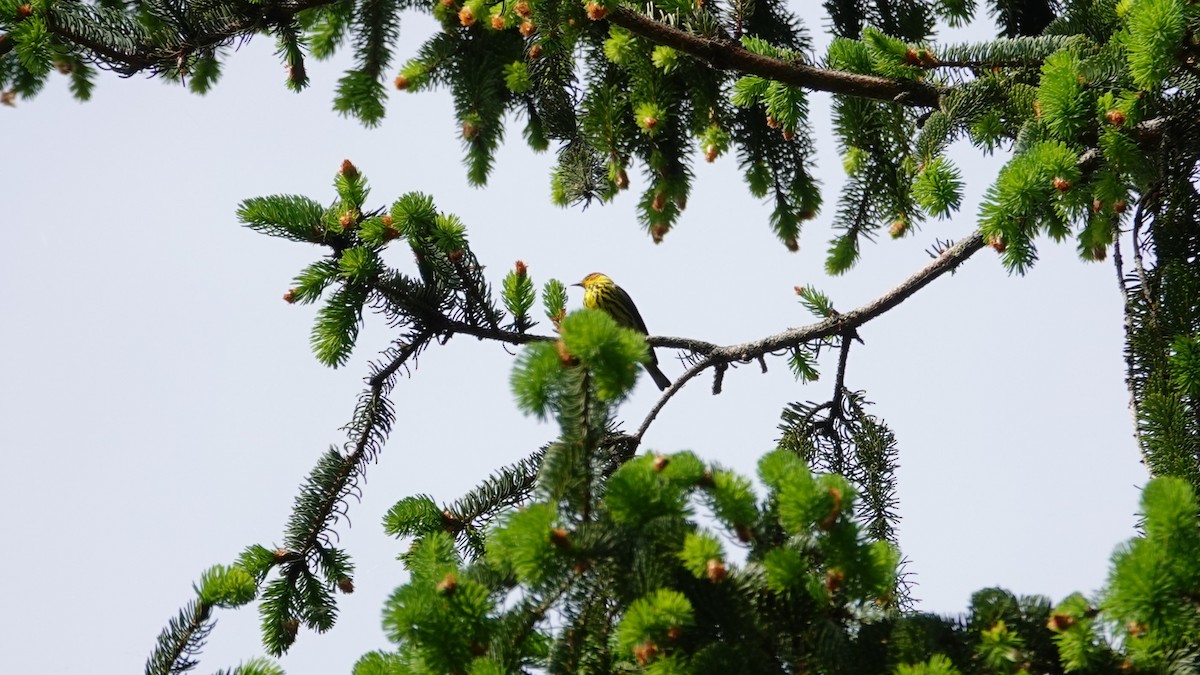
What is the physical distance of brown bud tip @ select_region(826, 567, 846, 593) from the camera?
177 cm

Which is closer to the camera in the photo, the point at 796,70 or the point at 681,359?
the point at 796,70

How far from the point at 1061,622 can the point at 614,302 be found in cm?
451

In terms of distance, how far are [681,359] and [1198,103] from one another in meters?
1.63

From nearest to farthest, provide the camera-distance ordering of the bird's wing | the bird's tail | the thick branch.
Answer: the thick branch, the bird's tail, the bird's wing

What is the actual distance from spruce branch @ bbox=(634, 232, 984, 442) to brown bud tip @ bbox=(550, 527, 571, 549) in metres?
1.61

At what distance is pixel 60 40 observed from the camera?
10.3 ft

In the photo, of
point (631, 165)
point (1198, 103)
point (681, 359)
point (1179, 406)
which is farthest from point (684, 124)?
point (1179, 406)

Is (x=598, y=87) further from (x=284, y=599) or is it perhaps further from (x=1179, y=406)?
(x=1179, y=406)

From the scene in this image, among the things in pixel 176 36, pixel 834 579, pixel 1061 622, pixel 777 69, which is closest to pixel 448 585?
pixel 834 579

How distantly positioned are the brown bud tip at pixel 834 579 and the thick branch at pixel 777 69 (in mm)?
1730

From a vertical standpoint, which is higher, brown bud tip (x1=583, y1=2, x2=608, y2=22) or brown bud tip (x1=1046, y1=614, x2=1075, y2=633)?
brown bud tip (x1=583, y1=2, x2=608, y2=22)

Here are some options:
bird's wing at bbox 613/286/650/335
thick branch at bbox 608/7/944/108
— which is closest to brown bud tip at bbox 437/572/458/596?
thick branch at bbox 608/7/944/108

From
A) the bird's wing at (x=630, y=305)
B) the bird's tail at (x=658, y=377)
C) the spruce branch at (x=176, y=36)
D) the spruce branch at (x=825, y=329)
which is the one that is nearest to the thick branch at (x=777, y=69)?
the spruce branch at (x=825, y=329)

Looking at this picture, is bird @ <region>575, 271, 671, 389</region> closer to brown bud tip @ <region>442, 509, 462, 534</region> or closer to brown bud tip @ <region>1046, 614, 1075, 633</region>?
brown bud tip @ <region>442, 509, 462, 534</region>
